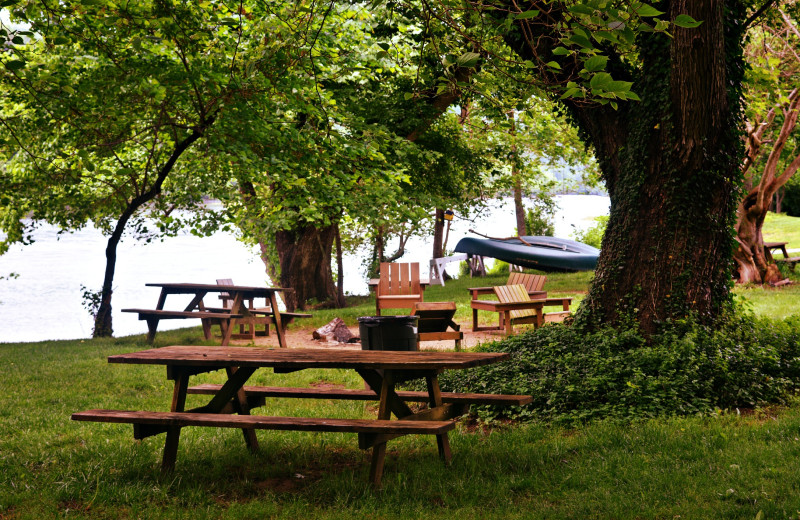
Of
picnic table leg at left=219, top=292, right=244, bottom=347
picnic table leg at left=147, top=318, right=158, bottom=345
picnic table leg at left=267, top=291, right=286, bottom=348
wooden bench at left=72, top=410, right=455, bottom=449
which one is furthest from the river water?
wooden bench at left=72, top=410, right=455, bottom=449

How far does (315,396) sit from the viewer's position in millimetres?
4988

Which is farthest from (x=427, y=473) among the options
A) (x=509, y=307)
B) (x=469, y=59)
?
(x=509, y=307)

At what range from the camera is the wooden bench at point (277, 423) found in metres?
3.81

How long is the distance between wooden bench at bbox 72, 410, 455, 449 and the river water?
1079cm

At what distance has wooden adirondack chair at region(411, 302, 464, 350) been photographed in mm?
9734

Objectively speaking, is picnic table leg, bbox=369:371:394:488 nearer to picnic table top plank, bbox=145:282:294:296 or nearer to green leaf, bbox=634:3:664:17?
green leaf, bbox=634:3:664:17

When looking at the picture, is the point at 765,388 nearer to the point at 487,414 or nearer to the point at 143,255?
the point at 487,414

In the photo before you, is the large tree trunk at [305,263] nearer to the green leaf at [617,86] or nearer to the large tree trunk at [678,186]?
the large tree trunk at [678,186]

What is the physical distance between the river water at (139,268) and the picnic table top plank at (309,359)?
10828 millimetres

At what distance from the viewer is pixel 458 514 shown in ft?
11.8

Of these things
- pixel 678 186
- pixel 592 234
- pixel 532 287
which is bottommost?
pixel 532 287

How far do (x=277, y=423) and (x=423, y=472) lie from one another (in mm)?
960

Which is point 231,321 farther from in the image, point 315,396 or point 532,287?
point 315,396

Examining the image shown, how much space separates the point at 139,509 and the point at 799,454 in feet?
12.7
